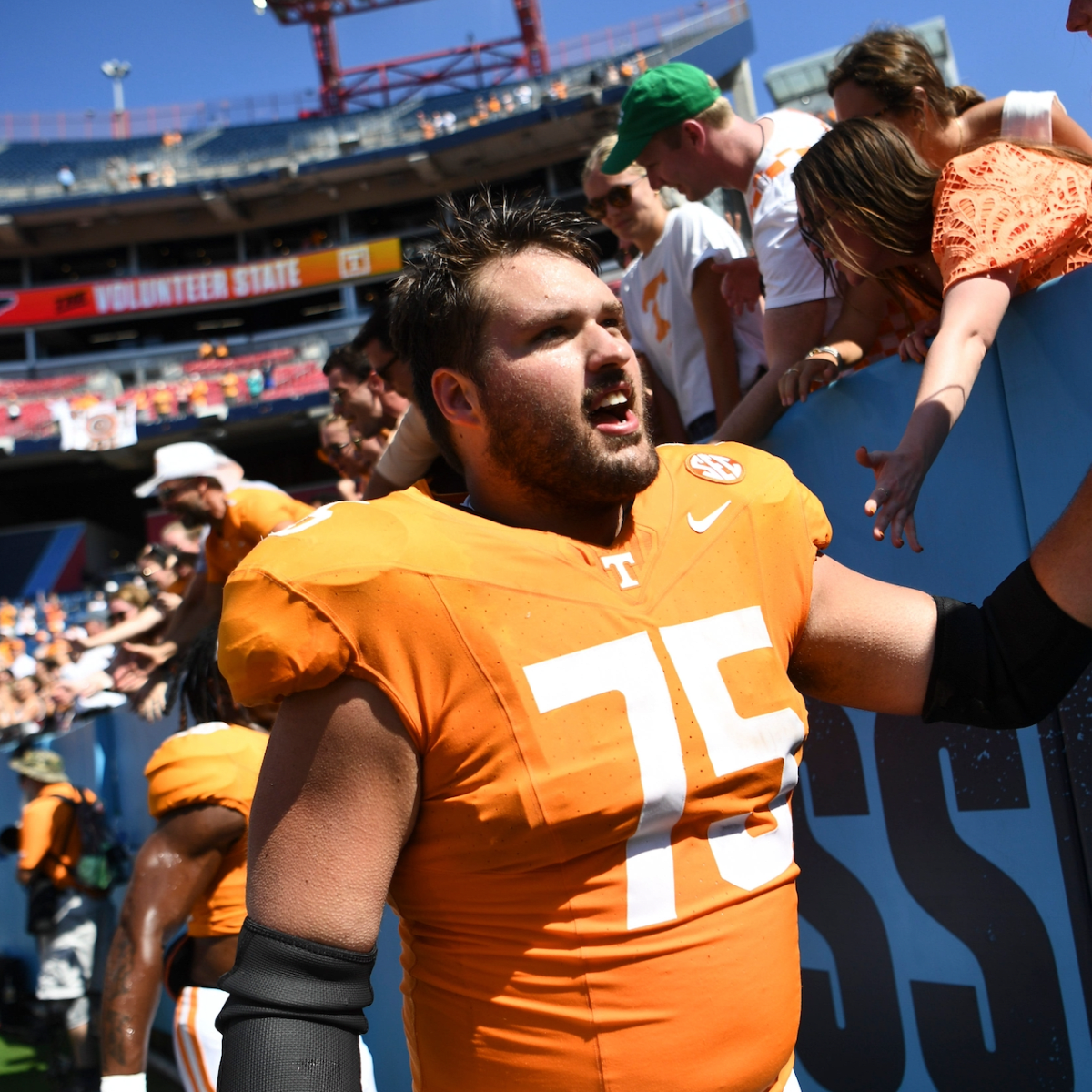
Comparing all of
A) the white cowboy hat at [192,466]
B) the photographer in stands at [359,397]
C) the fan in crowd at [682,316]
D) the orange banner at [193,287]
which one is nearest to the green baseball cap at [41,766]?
the white cowboy hat at [192,466]

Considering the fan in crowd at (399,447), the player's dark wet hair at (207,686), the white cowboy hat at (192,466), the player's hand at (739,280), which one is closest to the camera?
the player's hand at (739,280)

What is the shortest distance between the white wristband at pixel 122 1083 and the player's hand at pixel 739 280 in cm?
268

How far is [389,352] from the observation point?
130 inches

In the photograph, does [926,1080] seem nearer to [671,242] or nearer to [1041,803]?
[1041,803]

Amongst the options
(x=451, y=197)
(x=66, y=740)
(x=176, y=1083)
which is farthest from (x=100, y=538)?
(x=451, y=197)

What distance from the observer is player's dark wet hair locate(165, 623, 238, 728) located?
10.3 ft

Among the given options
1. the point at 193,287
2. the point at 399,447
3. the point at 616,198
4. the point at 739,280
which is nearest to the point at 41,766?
the point at 399,447

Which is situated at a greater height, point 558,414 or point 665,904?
point 558,414

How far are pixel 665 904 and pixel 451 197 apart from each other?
1.16 metres

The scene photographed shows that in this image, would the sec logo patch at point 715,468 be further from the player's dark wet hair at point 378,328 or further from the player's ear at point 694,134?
the player's dark wet hair at point 378,328

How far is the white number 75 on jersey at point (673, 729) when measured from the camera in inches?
47.9

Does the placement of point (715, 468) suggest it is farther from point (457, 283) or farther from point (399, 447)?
point (399, 447)

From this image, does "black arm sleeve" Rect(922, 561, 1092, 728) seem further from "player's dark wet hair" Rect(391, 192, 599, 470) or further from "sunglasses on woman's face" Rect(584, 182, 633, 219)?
"sunglasses on woman's face" Rect(584, 182, 633, 219)

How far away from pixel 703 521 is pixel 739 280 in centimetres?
138
